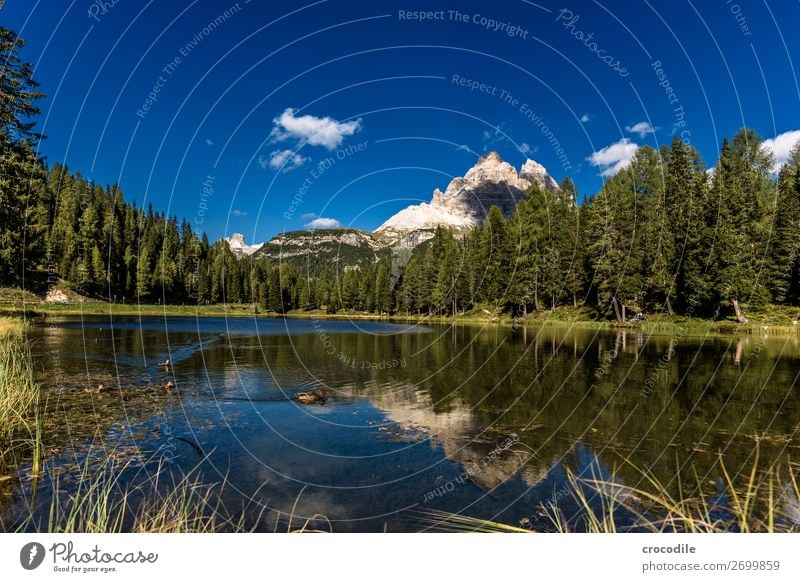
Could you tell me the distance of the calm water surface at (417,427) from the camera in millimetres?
8562

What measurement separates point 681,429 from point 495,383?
28.1 ft

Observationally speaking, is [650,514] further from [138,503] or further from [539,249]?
[539,249]

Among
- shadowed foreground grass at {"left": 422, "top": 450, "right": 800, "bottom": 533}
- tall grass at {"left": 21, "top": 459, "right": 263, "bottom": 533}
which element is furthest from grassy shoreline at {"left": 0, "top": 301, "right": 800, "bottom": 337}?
shadowed foreground grass at {"left": 422, "top": 450, "right": 800, "bottom": 533}

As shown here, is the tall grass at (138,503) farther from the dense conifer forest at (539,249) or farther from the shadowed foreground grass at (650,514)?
the dense conifer forest at (539,249)

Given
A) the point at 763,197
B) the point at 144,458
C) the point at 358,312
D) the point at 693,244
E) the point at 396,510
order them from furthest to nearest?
the point at 358,312, the point at 763,197, the point at 693,244, the point at 144,458, the point at 396,510

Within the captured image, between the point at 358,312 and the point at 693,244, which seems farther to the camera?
the point at 358,312

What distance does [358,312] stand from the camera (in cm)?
11206

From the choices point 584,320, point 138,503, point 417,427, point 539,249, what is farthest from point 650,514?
point 539,249

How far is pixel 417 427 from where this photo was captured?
13484mm
